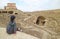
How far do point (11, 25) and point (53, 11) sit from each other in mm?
10051

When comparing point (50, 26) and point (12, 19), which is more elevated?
point (12, 19)

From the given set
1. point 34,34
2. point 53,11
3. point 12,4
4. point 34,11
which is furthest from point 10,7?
point 34,34

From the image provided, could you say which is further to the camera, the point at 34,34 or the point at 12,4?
the point at 12,4

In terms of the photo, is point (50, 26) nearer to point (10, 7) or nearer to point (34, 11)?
point (34, 11)

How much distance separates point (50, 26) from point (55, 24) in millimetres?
687

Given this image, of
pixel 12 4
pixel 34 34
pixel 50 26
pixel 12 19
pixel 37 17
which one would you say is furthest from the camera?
pixel 12 4

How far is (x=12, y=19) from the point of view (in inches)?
283

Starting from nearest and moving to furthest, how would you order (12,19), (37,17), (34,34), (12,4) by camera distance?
(12,19) < (34,34) < (37,17) < (12,4)

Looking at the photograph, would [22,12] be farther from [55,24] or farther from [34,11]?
[55,24]

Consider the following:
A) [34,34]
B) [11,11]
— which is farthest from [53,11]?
[34,34]

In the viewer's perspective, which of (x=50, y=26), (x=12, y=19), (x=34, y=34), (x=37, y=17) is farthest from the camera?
(x=37, y=17)

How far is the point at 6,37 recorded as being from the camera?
287 inches

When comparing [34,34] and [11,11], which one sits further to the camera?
[11,11]

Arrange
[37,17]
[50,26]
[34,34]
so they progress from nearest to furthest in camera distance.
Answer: [34,34] → [50,26] → [37,17]
